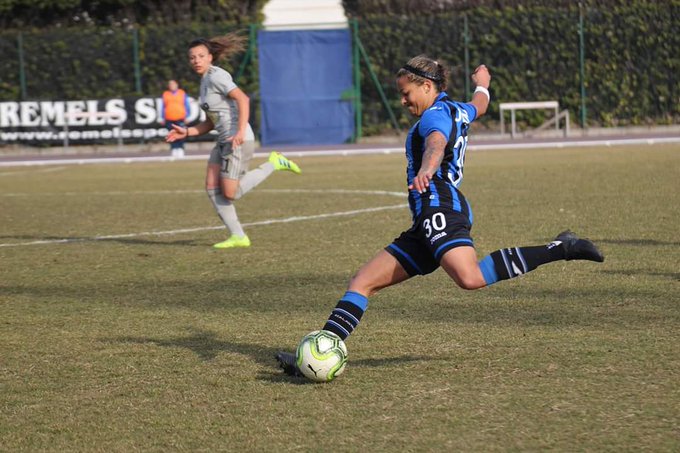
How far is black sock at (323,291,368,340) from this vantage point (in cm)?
612

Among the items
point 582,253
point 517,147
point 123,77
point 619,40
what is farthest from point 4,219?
point 619,40

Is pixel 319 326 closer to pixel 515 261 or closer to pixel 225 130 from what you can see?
pixel 515 261

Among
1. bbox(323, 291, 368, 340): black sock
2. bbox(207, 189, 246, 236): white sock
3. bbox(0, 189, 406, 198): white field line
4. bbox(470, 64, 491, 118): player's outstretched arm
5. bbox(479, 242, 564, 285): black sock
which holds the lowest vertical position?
bbox(0, 189, 406, 198): white field line

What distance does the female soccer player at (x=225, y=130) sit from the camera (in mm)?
11711

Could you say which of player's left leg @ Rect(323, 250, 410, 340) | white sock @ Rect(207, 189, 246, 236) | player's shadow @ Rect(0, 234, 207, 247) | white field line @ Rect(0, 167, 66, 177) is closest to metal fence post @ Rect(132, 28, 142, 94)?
white field line @ Rect(0, 167, 66, 177)

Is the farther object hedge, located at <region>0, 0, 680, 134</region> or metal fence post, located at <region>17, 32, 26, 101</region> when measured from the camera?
metal fence post, located at <region>17, 32, 26, 101</region>

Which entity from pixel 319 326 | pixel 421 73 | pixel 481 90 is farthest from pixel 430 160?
pixel 319 326

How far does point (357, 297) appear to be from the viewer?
243 inches

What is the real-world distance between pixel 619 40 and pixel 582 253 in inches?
1102

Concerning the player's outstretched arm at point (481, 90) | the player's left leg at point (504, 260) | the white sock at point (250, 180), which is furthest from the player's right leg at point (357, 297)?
the white sock at point (250, 180)

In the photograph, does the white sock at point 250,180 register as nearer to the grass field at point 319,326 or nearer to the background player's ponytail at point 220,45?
the grass field at point 319,326

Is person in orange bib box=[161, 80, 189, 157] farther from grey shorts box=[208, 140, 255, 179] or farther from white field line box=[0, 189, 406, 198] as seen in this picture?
grey shorts box=[208, 140, 255, 179]

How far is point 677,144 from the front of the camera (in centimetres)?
2675

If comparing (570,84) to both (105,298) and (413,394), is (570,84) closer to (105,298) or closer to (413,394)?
(105,298)
